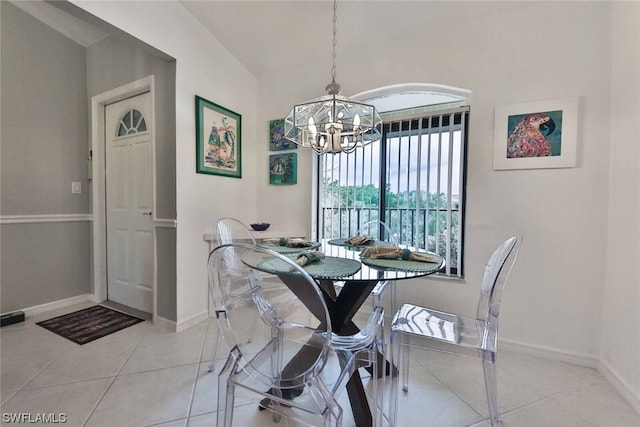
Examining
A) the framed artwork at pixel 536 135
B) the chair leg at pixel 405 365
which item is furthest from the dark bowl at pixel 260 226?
the framed artwork at pixel 536 135

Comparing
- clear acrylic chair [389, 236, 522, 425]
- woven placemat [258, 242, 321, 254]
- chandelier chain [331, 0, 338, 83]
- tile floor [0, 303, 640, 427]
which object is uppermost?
chandelier chain [331, 0, 338, 83]

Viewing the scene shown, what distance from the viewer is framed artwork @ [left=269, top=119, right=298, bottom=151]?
2986mm

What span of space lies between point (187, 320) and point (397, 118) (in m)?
2.68

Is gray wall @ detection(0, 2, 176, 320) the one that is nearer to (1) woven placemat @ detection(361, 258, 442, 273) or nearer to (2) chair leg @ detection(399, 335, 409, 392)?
(1) woven placemat @ detection(361, 258, 442, 273)

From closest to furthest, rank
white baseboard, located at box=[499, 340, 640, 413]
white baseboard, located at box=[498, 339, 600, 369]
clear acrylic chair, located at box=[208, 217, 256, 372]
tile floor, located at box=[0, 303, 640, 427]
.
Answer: clear acrylic chair, located at box=[208, 217, 256, 372] < tile floor, located at box=[0, 303, 640, 427] < white baseboard, located at box=[499, 340, 640, 413] < white baseboard, located at box=[498, 339, 600, 369]

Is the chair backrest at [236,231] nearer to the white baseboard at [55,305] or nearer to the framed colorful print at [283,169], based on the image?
the framed colorful print at [283,169]

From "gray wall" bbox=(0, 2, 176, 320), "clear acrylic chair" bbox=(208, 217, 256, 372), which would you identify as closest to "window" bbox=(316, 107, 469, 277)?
"clear acrylic chair" bbox=(208, 217, 256, 372)

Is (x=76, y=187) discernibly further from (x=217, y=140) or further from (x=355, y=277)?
(x=355, y=277)

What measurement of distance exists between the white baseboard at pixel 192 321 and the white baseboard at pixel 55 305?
1436mm

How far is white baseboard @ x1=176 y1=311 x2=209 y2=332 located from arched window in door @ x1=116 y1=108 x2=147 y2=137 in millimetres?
1812

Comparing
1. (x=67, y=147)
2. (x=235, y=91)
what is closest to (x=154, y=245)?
(x=67, y=147)

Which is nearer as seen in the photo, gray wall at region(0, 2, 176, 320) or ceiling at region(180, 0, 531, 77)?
ceiling at region(180, 0, 531, 77)

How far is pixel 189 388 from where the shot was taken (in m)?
1.61

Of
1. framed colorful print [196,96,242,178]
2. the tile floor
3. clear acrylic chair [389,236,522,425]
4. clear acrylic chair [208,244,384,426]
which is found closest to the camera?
clear acrylic chair [208,244,384,426]
